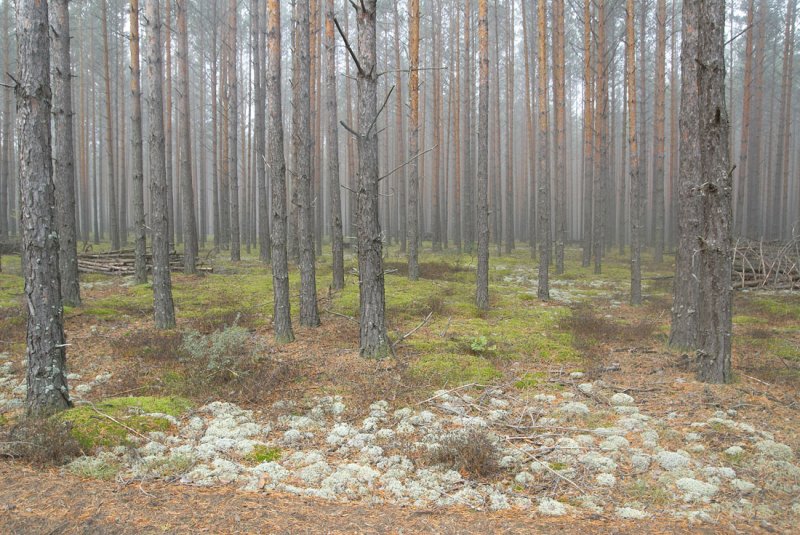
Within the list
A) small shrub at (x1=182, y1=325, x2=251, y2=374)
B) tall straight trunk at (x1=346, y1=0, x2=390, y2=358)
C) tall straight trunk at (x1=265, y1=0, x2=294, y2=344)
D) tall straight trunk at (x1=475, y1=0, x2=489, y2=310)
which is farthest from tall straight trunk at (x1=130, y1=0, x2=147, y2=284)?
tall straight trunk at (x1=346, y1=0, x2=390, y2=358)

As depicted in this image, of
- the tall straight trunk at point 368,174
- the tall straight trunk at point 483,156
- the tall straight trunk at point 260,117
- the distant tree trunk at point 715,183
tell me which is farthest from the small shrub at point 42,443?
the tall straight trunk at point 260,117

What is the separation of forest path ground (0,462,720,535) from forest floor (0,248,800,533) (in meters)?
0.02

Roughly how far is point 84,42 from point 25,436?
34019 mm

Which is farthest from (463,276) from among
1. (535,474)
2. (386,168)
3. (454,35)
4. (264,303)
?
(386,168)

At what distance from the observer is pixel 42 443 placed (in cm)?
447

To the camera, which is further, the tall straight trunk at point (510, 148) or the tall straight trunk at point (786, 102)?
the tall straight trunk at point (510, 148)

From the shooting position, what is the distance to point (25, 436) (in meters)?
4.57

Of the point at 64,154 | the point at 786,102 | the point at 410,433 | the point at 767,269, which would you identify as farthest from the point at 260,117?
the point at 786,102

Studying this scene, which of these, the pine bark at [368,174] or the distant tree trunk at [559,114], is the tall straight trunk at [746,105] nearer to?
the distant tree trunk at [559,114]

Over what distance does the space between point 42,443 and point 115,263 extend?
42.2 ft

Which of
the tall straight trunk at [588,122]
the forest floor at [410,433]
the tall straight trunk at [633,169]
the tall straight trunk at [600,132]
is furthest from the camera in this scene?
the tall straight trunk at [588,122]

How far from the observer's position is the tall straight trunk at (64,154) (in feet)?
33.3

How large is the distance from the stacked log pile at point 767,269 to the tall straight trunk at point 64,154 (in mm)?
15464

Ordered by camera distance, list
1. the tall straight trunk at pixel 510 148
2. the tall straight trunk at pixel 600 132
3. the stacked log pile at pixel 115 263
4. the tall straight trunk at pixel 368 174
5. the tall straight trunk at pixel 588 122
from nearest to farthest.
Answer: the tall straight trunk at pixel 368 174
the stacked log pile at pixel 115 263
the tall straight trunk at pixel 600 132
the tall straight trunk at pixel 588 122
the tall straight trunk at pixel 510 148
